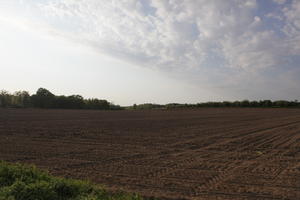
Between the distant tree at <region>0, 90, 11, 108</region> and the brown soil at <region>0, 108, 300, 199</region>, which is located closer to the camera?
the brown soil at <region>0, 108, 300, 199</region>

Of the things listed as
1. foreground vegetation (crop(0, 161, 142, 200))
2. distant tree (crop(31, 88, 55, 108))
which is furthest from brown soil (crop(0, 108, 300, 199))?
distant tree (crop(31, 88, 55, 108))

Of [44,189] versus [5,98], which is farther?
[5,98]

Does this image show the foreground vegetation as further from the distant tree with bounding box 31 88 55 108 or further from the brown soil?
the distant tree with bounding box 31 88 55 108

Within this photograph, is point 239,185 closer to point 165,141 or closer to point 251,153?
point 251,153

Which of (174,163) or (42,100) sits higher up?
(42,100)

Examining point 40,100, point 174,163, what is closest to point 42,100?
point 40,100

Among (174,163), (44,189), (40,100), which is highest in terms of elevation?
(40,100)

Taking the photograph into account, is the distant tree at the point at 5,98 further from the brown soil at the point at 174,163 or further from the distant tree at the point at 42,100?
the brown soil at the point at 174,163

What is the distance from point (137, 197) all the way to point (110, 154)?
5.27 metres

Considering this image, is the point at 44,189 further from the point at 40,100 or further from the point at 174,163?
the point at 40,100

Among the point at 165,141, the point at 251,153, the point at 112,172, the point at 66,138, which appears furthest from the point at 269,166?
the point at 66,138

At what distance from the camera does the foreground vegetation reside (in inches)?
223

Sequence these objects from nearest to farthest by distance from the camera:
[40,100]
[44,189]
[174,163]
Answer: [44,189] → [174,163] → [40,100]

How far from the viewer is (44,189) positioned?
233 inches
